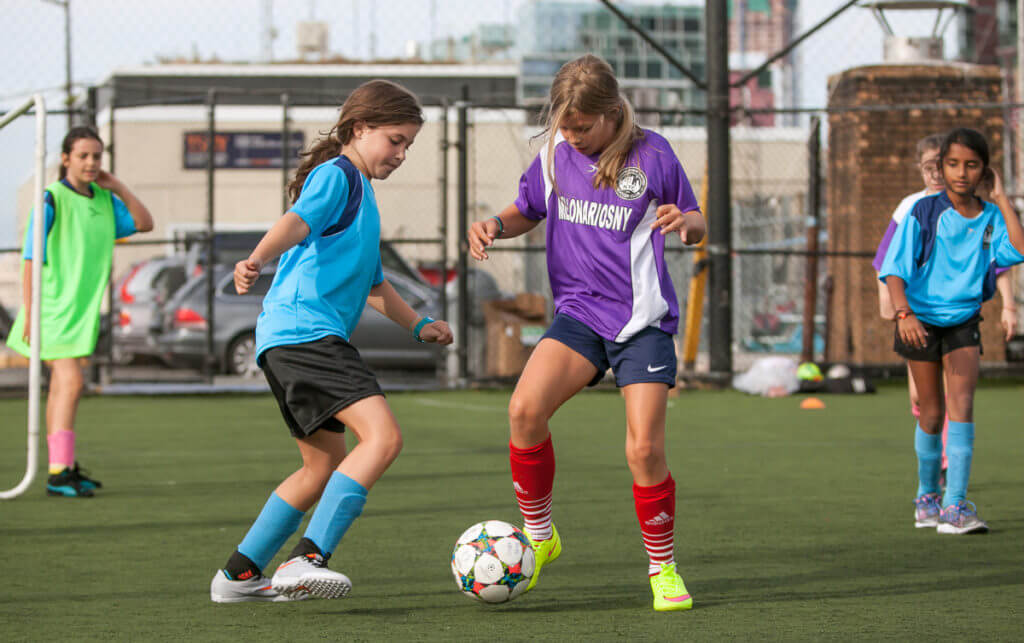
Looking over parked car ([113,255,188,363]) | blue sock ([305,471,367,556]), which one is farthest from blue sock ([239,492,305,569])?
parked car ([113,255,188,363])

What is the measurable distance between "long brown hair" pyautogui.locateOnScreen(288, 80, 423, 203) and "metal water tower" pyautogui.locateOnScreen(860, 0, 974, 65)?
13.3 m

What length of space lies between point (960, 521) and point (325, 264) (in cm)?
296

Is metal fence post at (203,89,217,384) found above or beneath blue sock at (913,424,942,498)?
above

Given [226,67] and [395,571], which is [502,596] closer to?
[395,571]

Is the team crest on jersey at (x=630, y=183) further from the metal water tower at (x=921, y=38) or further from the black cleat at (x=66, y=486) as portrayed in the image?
the metal water tower at (x=921, y=38)

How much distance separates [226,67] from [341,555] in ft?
122

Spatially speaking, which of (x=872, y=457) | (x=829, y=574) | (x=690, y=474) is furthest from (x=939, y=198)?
(x=872, y=457)

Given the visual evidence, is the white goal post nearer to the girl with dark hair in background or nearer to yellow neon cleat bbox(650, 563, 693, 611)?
the girl with dark hair in background

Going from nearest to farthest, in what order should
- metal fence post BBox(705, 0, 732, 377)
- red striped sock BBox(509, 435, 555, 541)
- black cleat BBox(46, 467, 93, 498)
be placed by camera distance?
1. red striped sock BBox(509, 435, 555, 541)
2. black cleat BBox(46, 467, 93, 498)
3. metal fence post BBox(705, 0, 732, 377)

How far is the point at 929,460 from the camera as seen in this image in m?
6.00

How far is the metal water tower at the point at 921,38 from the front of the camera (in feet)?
53.9

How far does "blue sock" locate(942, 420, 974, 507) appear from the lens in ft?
18.7

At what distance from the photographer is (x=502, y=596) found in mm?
4254

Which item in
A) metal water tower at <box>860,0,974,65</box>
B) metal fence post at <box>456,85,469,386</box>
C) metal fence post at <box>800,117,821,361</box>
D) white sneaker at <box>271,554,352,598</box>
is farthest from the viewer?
metal water tower at <box>860,0,974,65</box>
